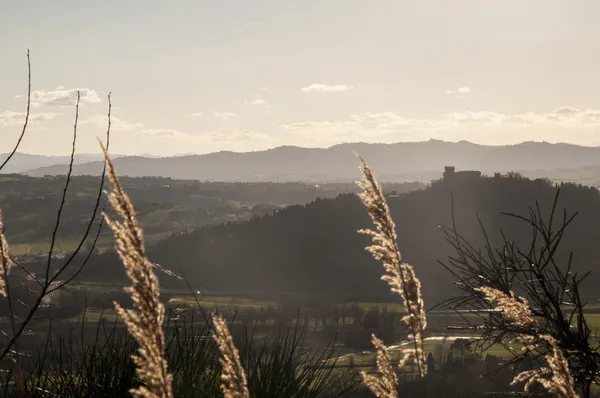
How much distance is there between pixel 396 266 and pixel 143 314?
4.30 ft

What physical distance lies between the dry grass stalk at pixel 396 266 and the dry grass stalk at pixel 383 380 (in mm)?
120

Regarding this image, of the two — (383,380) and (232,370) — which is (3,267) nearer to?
(232,370)

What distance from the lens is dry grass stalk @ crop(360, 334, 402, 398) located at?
2.91 m

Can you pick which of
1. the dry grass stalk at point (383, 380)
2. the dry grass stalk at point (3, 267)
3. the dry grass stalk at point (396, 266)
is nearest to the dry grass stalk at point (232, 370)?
the dry grass stalk at point (383, 380)

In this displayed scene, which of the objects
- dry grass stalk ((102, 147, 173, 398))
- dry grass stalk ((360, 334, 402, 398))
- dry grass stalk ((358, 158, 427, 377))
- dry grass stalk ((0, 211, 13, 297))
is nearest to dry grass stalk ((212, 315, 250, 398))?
dry grass stalk ((102, 147, 173, 398))

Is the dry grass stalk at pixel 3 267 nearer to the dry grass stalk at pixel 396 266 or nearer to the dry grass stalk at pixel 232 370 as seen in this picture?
the dry grass stalk at pixel 232 370

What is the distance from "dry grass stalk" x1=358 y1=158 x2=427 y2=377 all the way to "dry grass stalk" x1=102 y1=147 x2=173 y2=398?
1.15 meters

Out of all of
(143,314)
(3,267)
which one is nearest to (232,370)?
(143,314)

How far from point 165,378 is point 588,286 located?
205 metres

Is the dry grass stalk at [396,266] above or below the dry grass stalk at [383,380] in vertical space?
above

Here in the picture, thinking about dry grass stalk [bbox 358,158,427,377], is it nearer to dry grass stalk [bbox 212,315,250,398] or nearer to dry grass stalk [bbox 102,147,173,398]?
dry grass stalk [bbox 212,315,250,398]

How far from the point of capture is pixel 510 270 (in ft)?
18.3

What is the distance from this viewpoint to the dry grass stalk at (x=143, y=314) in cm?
217

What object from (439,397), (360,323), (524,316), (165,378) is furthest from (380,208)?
(360,323)
